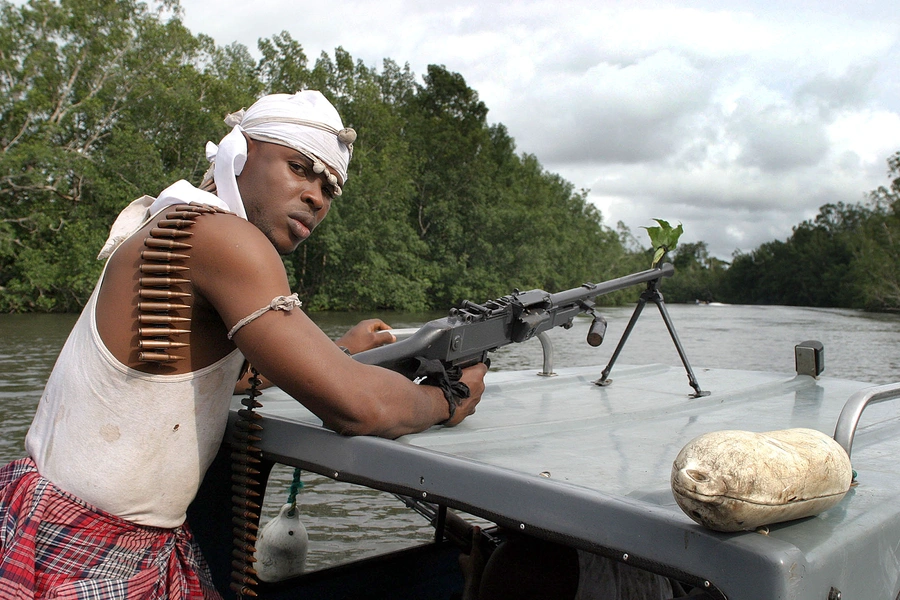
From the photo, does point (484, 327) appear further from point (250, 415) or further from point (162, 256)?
point (162, 256)

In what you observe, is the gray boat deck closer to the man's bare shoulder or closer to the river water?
the man's bare shoulder

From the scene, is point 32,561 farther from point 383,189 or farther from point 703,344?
point 383,189

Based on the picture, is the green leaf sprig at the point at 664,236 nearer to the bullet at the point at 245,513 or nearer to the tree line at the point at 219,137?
the bullet at the point at 245,513

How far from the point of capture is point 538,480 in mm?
1438

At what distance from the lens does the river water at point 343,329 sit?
6.01m

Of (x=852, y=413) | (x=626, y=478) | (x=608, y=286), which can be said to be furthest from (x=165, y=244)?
(x=608, y=286)

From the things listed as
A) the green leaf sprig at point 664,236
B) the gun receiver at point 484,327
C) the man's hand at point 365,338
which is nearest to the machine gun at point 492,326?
the gun receiver at point 484,327

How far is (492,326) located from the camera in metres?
2.72

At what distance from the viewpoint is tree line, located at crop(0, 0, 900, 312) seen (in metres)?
26.6

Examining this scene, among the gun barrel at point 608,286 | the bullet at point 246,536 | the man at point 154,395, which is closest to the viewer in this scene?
the man at point 154,395

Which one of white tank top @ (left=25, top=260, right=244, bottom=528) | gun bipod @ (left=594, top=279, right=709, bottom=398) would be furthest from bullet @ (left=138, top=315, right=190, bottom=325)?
gun bipod @ (left=594, top=279, right=709, bottom=398)

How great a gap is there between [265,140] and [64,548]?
3.46ft

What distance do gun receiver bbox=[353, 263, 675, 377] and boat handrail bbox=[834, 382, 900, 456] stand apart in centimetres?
110

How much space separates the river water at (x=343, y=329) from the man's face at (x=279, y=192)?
2.47 metres
